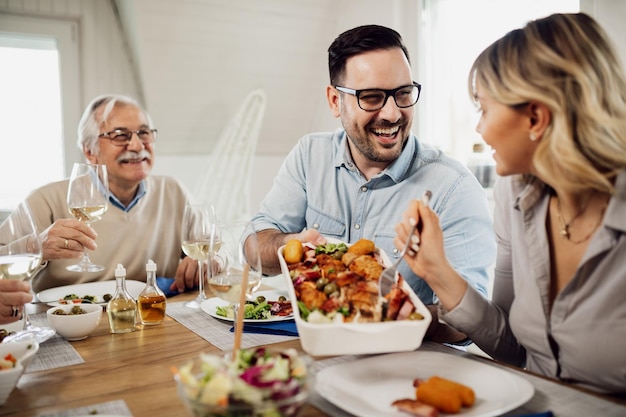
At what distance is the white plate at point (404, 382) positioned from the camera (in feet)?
3.21

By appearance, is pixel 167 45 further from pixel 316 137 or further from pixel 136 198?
pixel 316 137

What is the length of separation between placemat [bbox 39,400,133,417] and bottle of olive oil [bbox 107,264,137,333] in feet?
1.62

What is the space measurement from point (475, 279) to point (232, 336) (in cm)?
78

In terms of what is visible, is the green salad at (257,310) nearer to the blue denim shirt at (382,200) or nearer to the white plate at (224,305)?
the white plate at (224,305)

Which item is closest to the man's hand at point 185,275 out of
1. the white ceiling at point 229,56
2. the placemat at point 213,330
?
the placemat at point 213,330

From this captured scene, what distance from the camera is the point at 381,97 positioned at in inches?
76.9

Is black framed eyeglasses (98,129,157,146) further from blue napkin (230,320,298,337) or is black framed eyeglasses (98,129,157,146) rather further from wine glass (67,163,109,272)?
blue napkin (230,320,298,337)

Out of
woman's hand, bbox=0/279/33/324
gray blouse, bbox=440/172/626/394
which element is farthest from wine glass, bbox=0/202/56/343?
gray blouse, bbox=440/172/626/394

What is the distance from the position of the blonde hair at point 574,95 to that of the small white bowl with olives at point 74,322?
1.10 metres

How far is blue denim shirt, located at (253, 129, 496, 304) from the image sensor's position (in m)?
1.86

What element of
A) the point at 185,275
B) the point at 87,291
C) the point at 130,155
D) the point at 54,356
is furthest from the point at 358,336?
the point at 130,155

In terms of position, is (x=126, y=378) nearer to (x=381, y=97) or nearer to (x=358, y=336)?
(x=358, y=336)

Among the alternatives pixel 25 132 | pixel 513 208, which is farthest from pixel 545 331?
pixel 25 132

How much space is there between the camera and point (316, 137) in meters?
2.32
